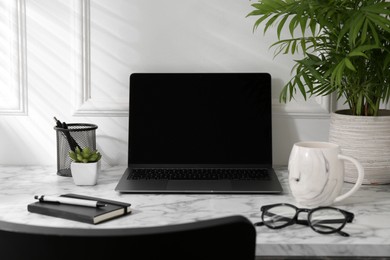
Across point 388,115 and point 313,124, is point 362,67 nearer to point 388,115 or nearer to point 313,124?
point 388,115

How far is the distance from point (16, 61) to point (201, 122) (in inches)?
23.7

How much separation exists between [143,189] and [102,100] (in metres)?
0.46

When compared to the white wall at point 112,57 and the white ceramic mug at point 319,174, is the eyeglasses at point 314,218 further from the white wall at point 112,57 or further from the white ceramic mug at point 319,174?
the white wall at point 112,57

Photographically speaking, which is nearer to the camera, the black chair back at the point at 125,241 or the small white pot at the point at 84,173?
the black chair back at the point at 125,241

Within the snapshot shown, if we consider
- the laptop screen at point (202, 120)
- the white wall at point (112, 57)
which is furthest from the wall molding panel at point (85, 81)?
the laptop screen at point (202, 120)

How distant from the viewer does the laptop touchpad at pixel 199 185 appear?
Answer: 1618 millimetres

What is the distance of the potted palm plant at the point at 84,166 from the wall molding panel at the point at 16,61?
1.24ft

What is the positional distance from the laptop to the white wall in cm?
7

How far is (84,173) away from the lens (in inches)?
66.0

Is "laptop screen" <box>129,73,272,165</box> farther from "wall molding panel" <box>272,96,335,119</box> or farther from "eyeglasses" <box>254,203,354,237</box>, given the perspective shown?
"eyeglasses" <box>254,203,354,237</box>

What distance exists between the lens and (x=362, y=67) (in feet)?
5.37

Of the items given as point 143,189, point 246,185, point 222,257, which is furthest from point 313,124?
point 222,257

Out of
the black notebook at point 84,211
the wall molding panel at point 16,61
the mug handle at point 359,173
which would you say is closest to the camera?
the black notebook at point 84,211

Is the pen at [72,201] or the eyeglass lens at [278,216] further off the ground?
the pen at [72,201]
